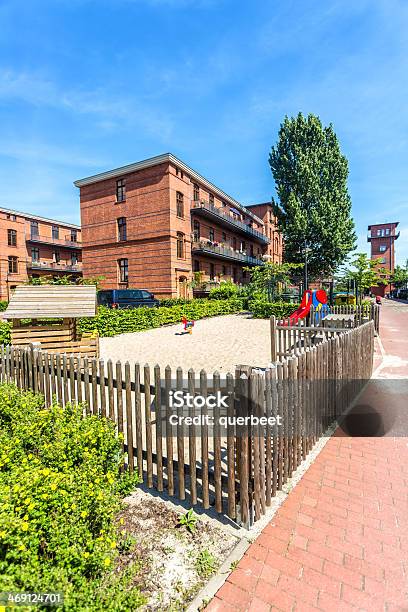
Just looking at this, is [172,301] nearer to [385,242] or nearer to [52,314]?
[52,314]

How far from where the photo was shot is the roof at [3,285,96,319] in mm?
8617

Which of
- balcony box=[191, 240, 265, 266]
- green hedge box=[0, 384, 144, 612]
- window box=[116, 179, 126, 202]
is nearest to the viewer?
green hedge box=[0, 384, 144, 612]

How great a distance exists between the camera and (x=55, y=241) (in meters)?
45.2

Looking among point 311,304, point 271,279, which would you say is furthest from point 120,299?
point 311,304

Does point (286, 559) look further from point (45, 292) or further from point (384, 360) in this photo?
point (45, 292)

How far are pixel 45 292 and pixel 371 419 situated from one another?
30.6ft

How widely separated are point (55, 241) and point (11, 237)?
6.65 m

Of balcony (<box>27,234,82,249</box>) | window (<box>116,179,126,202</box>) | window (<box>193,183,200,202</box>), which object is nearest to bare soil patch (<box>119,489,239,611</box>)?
window (<box>116,179,126,202</box>)

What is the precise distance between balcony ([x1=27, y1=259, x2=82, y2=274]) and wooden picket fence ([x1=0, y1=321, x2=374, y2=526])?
41.4m

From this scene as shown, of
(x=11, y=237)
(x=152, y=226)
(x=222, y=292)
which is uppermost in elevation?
(x=11, y=237)

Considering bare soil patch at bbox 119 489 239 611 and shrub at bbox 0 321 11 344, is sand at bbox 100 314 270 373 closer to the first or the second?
shrub at bbox 0 321 11 344

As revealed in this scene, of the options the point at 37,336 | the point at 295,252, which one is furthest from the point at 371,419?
the point at 295,252

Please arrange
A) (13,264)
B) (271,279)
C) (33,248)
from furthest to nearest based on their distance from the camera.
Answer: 1. (33,248)
2. (13,264)
3. (271,279)

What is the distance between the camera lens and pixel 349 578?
2.32 m
